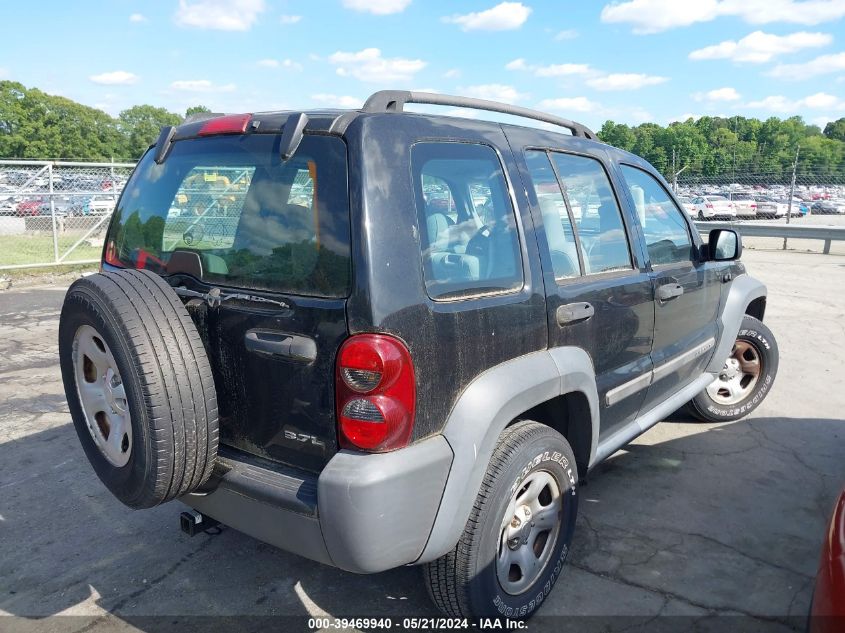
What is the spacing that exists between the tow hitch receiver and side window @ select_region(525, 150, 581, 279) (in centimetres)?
176

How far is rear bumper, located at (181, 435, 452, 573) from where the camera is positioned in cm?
204

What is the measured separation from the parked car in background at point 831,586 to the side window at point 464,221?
4.29 feet

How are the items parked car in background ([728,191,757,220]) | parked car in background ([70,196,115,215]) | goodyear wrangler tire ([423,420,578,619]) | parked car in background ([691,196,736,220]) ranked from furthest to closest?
1. parked car in background ([728,191,757,220])
2. parked car in background ([691,196,736,220])
3. parked car in background ([70,196,115,215])
4. goodyear wrangler tire ([423,420,578,619])

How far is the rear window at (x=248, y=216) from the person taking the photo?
86.4 inches

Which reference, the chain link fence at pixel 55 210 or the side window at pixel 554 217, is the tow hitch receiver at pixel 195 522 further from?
the chain link fence at pixel 55 210

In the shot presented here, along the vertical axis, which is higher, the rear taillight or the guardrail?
the guardrail

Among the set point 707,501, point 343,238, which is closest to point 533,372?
point 343,238

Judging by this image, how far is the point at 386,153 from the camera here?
7.30ft

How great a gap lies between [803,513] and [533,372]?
2.12m

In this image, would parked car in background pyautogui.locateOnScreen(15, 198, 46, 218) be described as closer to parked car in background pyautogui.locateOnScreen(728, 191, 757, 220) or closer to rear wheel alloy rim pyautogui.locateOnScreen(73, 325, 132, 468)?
rear wheel alloy rim pyautogui.locateOnScreen(73, 325, 132, 468)

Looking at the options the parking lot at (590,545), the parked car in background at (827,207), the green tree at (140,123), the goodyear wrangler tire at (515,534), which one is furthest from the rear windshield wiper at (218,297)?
the green tree at (140,123)

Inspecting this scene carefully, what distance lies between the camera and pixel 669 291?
3531 millimetres

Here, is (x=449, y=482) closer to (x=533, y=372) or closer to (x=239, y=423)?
(x=533, y=372)

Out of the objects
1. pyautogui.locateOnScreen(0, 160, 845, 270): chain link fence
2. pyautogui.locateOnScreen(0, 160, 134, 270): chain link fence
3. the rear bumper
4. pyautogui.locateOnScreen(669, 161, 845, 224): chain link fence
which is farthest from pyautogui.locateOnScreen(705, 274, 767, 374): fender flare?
pyautogui.locateOnScreen(669, 161, 845, 224): chain link fence
